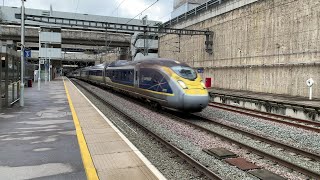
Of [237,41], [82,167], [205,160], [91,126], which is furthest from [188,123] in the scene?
[237,41]

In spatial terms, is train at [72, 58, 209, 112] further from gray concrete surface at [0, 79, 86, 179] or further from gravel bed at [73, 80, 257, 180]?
gray concrete surface at [0, 79, 86, 179]

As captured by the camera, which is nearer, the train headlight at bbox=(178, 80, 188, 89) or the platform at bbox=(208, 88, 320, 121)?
the train headlight at bbox=(178, 80, 188, 89)

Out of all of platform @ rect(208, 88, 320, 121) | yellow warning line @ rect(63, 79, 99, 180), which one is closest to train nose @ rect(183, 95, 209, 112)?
yellow warning line @ rect(63, 79, 99, 180)

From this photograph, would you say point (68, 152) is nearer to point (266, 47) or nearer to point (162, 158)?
point (162, 158)

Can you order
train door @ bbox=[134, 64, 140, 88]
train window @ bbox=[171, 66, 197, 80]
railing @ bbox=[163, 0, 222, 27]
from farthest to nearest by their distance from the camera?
railing @ bbox=[163, 0, 222, 27] < train door @ bbox=[134, 64, 140, 88] < train window @ bbox=[171, 66, 197, 80]

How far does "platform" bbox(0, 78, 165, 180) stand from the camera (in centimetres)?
614

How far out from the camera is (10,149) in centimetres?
795

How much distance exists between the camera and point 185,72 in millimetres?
14797

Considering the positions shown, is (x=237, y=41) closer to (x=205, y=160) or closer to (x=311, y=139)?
(x=311, y=139)

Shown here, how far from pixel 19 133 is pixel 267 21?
23627mm

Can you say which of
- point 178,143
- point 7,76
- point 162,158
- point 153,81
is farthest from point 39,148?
point 7,76

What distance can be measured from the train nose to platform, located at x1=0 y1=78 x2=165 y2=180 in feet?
11.7

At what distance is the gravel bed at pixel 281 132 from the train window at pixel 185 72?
2.40 metres

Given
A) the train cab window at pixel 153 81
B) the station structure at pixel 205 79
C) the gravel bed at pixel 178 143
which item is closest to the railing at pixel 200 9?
the station structure at pixel 205 79
